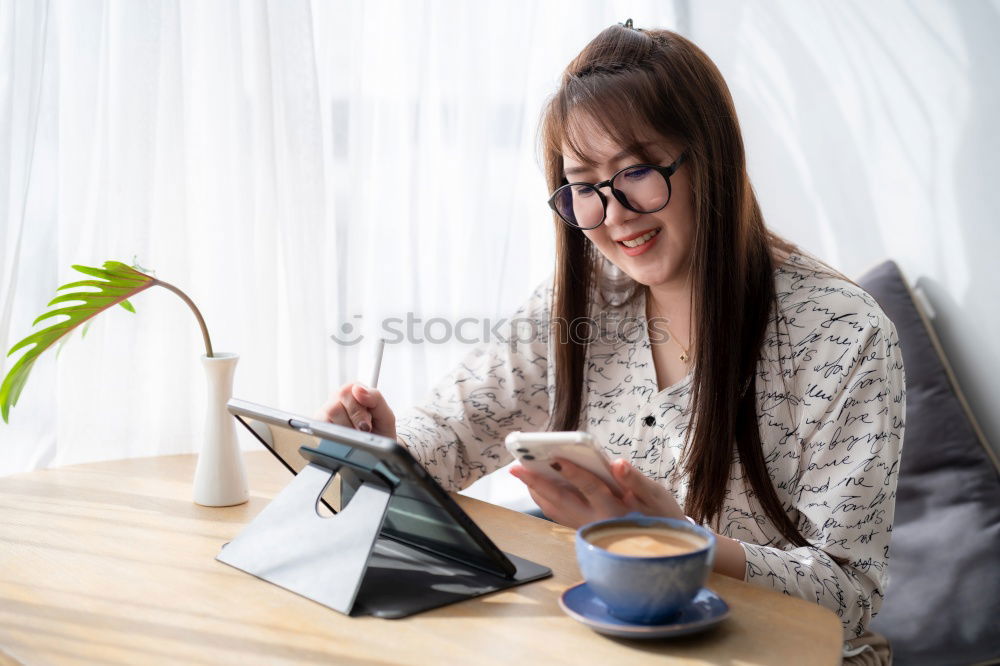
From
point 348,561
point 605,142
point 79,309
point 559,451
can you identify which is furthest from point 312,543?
point 605,142

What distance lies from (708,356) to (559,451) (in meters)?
0.47

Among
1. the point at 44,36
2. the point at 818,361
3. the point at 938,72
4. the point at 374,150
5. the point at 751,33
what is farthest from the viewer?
the point at 751,33

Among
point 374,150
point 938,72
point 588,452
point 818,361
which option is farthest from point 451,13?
point 588,452

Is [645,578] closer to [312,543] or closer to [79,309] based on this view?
[312,543]

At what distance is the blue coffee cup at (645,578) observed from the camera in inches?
30.7

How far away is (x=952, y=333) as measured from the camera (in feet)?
6.40

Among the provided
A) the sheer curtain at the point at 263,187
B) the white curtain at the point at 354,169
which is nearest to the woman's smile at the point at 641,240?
the sheer curtain at the point at 263,187

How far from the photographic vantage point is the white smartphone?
87 cm

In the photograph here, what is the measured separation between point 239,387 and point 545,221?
3.22ft

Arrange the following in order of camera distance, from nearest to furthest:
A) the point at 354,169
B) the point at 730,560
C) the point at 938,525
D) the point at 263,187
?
the point at 730,560
the point at 938,525
the point at 263,187
the point at 354,169

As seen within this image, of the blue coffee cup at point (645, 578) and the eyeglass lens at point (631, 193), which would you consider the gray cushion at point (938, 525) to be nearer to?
the eyeglass lens at point (631, 193)

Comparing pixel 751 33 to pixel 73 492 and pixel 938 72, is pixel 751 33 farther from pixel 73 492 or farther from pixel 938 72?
pixel 73 492

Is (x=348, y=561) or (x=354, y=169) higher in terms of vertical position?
(x=354, y=169)

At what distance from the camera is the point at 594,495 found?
3.32 ft
